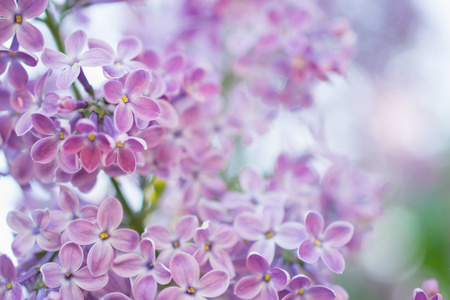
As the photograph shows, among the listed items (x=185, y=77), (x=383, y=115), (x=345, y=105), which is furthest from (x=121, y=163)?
(x=383, y=115)

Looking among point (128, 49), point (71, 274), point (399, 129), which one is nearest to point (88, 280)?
point (71, 274)

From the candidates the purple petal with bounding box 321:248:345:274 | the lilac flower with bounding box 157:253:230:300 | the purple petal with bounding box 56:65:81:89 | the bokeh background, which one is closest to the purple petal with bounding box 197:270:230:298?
the lilac flower with bounding box 157:253:230:300

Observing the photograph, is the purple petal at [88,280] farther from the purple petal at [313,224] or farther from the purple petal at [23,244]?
the purple petal at [313,224]

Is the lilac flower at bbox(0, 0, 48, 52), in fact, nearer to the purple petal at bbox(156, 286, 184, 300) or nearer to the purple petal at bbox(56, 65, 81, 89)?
the purple petal at bbox(56, 65, 81, 89)

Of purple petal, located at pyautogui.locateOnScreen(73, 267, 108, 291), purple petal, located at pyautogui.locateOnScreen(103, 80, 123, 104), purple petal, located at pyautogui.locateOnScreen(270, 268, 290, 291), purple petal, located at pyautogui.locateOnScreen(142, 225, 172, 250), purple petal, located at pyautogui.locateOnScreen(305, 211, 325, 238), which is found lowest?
purple petal, located at pyautogui.locateOnScreen(73, 267, 108, 291)

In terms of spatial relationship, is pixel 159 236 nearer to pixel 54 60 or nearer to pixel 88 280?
pixel 88 280
